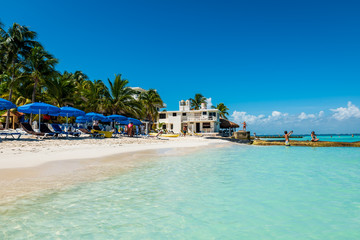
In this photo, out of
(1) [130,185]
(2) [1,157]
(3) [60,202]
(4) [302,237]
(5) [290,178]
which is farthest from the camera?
(2) [1,157]

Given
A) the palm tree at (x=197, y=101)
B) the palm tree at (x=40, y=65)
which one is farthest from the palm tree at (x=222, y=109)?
the palm tree at (x=40, y=65)

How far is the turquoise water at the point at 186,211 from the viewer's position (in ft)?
9.46

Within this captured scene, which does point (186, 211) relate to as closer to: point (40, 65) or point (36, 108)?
point (36, 108)

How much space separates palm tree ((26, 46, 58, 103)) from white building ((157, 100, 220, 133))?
23.6m

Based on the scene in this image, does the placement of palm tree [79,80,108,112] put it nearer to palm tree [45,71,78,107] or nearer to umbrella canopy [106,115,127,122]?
palm tree [45,71,78,107]

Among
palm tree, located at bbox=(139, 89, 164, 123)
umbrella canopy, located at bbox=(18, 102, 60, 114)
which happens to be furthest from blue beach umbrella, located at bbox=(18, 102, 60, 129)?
palm tree, located at bbox=(139, 89, 164, 123)

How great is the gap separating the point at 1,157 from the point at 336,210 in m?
9.27

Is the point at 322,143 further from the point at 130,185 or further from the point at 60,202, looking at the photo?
the point at 60,202

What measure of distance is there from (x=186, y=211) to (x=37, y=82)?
84.8 feet

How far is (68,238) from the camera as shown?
8.63 feet

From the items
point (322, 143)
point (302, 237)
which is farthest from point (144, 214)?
point (322, 143)

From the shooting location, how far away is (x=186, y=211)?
363 cm

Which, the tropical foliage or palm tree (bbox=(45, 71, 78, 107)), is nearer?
the tropical foliage

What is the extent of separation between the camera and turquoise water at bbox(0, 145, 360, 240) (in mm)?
2885
